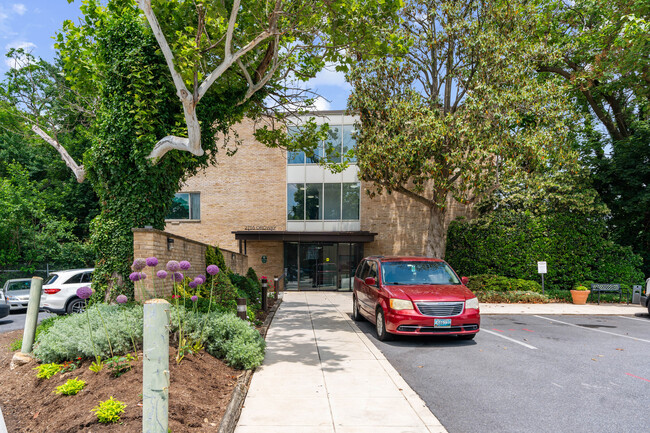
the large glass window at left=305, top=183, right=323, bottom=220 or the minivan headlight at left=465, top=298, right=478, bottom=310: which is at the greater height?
the large glass window at left=305, top=183, right=323, bottom=220

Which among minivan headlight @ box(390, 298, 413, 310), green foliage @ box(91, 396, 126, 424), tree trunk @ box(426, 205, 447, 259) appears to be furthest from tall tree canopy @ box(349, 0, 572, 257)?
green foliage @ box(91, 396, 126, 424)

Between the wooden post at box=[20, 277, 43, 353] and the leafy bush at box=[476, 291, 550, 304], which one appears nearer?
the wooden post at box=[20, 277, 43, 353]

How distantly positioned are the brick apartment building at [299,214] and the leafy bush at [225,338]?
1607 cm

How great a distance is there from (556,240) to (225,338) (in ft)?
57.3

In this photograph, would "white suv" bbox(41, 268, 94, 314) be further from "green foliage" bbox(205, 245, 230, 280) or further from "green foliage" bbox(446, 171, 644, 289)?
"green foliage" bbox(446, 171, 644, 289)

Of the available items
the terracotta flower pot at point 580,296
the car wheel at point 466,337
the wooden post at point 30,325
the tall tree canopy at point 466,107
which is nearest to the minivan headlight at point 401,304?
the car wheel at point 466,337

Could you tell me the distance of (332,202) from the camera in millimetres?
23469

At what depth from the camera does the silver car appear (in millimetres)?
16641

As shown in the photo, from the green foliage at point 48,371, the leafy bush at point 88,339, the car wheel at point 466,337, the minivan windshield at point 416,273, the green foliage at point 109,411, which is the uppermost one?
the minivan windshield at point 416,273

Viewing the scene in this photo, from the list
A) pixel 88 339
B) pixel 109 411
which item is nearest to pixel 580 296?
pixel 88 339

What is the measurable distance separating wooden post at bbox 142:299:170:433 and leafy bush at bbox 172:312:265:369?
3069mm

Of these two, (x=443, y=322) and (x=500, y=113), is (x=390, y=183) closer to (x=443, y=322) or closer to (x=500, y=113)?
(x=500, y=113)

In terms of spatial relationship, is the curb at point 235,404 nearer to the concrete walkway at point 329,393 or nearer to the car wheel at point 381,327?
the concrete walkway at point 329,393

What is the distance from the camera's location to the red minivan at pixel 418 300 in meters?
8.32
